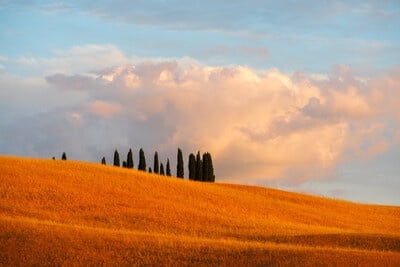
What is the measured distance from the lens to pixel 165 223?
144 ft

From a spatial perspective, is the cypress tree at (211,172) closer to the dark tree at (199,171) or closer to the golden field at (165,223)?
the dark tree at (199,171)

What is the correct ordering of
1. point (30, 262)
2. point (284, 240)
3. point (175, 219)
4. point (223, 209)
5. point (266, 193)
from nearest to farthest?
point (30, 262), point (284, 240), point (175, 219), point (223, 209), point (266, 193)

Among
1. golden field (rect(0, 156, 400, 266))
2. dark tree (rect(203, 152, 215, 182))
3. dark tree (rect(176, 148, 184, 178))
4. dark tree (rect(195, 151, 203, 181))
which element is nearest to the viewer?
golden field (rect(0, 156, 400, 266))

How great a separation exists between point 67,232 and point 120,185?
2488 centimetres

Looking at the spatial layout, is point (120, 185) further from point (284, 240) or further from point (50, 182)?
point (284, 240)

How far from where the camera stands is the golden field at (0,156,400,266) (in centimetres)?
2970

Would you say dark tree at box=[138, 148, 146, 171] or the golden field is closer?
the golden field

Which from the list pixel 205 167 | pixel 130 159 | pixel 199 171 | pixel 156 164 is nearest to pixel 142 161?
pixel 130 159

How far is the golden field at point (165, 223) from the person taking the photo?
97.5ft

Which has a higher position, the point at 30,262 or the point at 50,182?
the point at 50,182

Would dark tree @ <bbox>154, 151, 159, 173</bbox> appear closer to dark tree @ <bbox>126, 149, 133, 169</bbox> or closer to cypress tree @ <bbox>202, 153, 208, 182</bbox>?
dark tree @ <bbox>126, 149, 133, 169</bbox>

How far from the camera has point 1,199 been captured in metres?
48.7

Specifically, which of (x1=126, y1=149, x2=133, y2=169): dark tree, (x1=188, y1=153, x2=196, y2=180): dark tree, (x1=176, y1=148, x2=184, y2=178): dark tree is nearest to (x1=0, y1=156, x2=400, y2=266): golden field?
(x1=176, y1=148, x2=184, y2=178): dark tree

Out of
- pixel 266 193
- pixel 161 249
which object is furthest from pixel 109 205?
pixel 266 193
